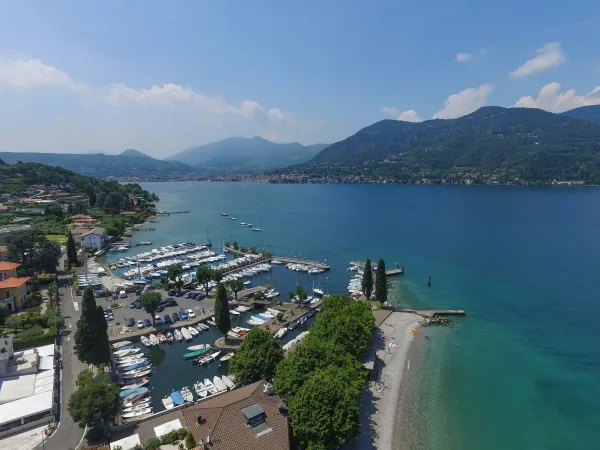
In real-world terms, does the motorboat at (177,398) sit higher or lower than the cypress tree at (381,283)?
lower

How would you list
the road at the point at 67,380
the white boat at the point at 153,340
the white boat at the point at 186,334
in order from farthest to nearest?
the white boat at the point at 186,334, the white boat at the point at 153,340, the road at the point at 67,380

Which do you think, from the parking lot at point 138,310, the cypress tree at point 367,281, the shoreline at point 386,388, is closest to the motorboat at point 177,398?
the shoreline at point 386,388

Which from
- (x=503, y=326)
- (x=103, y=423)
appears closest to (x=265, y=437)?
(x=103, y=423)

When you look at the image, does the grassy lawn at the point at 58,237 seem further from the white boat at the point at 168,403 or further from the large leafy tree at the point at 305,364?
the large leafy tree at the point at 305,364

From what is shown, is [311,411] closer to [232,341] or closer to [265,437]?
[265,437]

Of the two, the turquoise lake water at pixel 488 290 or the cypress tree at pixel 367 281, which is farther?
→ the cypress tree at pixel 367 281

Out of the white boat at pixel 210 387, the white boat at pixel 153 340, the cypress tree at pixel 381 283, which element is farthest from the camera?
the cypress tree at pixel 381 283
